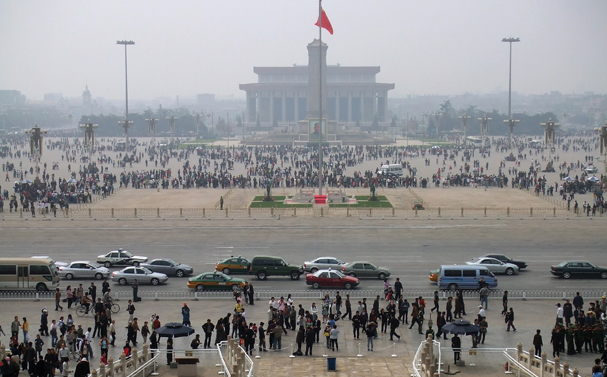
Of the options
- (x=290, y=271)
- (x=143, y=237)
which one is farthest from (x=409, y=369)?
(x=143, y=237)

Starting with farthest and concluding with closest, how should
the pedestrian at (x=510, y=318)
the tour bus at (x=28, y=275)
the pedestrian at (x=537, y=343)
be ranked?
the tour bus at (x=28, y=275) < the pedestrian at (x=510, y=318) < the pedestrian at (x=537, y=343)

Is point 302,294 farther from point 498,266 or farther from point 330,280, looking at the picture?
point 498,266

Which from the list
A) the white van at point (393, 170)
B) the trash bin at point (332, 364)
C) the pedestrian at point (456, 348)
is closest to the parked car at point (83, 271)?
the trash bin at point (332, 364)

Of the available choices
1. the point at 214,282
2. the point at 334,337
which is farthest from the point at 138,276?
the point at 334,337

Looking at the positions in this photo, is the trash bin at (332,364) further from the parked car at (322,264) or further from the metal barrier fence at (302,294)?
the parked car at (322,264)

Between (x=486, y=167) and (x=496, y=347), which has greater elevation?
(x=486, y=167)

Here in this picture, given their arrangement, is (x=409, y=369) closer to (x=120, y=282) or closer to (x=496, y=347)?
(x=496, y=347)

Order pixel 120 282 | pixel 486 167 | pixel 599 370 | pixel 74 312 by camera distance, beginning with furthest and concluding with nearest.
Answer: pixel 486 167, pixel 120 282, pixel 74 312, pixel 599 370
